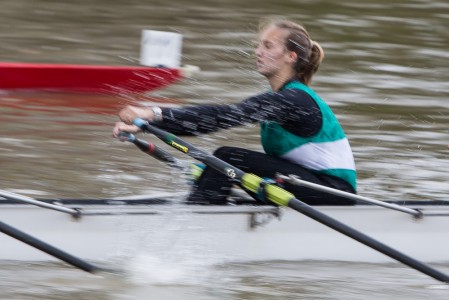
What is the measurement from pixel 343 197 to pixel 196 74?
17.2 feet

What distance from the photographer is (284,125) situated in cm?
482

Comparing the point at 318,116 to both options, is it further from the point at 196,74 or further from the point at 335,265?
the point at 196,74

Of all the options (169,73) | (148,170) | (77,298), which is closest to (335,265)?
(77,298)

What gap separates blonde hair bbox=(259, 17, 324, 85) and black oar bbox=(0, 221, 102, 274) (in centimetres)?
129

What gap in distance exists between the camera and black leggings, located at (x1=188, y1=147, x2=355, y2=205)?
15.9 feet

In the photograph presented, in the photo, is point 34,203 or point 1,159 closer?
point 34,203

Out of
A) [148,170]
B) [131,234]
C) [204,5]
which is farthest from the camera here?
[204,5]

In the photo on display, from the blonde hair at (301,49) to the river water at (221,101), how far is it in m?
0.77

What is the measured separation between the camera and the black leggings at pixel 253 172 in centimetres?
484

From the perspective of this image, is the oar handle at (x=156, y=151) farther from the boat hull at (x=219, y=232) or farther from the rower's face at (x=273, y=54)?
the rower's face at (x=273, y=54)

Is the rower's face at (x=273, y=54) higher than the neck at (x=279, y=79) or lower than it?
higher

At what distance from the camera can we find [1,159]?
7062 millimetres

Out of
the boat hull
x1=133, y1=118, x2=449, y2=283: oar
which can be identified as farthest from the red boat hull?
x1=133, y1=118, x2=449, y2=283: oar

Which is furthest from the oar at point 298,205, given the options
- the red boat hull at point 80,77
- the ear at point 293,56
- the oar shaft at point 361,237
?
the red boat hull at point 80,77
